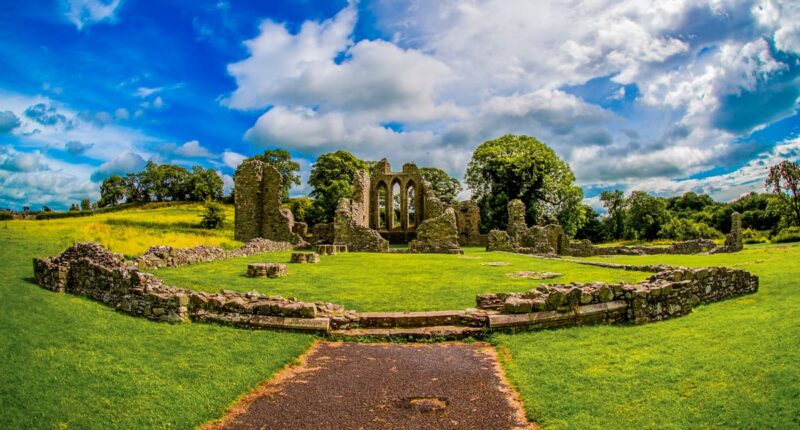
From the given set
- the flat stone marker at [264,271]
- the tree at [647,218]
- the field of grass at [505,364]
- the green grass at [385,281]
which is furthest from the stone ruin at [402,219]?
the tree at [647,218]

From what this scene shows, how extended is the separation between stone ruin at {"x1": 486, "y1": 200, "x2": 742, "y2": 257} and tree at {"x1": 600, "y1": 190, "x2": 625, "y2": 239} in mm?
38749

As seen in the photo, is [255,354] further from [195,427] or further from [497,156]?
[497,156]

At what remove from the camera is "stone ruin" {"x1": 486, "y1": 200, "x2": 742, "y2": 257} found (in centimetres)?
3434

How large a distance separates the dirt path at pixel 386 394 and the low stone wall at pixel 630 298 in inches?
81.6

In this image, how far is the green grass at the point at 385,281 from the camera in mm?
12688

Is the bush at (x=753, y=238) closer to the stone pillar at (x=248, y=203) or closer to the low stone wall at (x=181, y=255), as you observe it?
the stone pillar at (x=248, y=203)

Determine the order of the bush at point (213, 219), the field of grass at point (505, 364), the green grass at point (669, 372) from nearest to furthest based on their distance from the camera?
the green grass at point (669, 372)
the field of grass at point (505, 364)
the bush at point (213, 219)

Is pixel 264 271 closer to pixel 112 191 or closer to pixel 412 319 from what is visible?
pixel 412 319

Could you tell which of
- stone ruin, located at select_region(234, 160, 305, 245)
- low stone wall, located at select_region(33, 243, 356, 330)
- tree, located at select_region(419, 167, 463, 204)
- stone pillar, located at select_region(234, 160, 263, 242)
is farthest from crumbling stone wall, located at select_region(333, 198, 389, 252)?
tree, located at select_region(419, 167, 463, 204)

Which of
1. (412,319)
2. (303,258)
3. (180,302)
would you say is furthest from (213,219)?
(412,319)

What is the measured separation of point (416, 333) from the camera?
32.9 feet

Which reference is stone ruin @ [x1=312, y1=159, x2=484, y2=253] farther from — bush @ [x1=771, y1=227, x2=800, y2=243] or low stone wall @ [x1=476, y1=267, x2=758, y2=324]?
bush @ [x1=771, y1=227, x2=800, y2=243]

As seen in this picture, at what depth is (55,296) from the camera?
10914mm

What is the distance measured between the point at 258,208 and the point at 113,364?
30593mm
